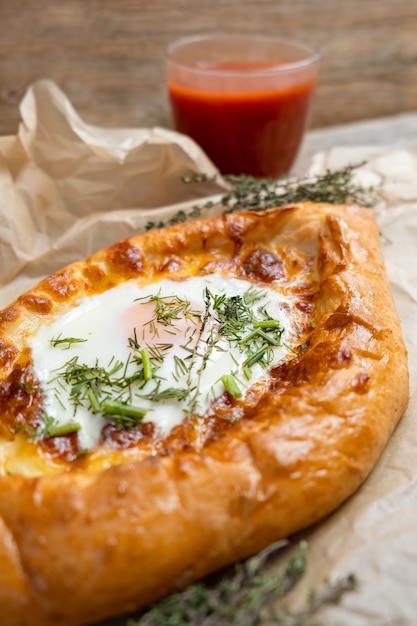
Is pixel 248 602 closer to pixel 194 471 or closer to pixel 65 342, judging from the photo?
pixel 194 471

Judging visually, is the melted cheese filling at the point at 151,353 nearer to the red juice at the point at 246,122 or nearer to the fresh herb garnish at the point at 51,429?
the fresh herb garnish at the point at 51,429

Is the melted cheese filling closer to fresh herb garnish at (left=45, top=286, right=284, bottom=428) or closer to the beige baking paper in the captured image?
fresh herb garnish at (left=45, top=286, right=284, bottom=428)

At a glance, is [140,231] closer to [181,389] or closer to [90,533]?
[181,389]

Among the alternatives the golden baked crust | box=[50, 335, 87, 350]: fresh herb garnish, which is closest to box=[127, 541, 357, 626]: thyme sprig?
the golden baked crust

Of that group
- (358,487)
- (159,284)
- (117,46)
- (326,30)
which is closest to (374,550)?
(358,487)

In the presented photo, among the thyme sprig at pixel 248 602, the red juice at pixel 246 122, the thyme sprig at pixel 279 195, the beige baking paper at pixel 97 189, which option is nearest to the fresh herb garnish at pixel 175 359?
the thyme sprig at pixel 248 602

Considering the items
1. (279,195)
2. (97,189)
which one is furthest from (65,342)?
(279,195)
